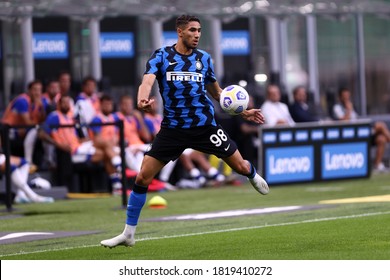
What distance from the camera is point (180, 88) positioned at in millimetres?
12602

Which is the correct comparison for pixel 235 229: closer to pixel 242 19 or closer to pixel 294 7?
pixel 294 7

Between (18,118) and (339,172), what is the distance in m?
6.17

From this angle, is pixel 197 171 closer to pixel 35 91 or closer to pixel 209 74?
pixel 35 91

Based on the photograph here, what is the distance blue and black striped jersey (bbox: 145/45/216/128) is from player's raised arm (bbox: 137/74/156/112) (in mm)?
280

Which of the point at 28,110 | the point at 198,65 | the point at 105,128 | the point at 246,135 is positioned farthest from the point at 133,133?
the point at 198,65

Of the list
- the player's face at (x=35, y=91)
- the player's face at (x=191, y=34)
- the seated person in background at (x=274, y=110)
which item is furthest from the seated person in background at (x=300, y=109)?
the player's face at (x=191, y=34)

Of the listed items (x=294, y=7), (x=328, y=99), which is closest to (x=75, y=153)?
(x=294, y=7)

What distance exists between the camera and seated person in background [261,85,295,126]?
23312mm

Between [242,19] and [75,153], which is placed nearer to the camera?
A: [75,153]

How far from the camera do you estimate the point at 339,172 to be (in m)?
23.2

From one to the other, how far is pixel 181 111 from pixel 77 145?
8538 millimetres

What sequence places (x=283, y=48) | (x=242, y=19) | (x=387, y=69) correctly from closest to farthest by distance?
(x=283, y=48), (x=242, y=19), (x=387, y=69)

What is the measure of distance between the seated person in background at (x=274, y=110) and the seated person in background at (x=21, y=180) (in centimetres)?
522
